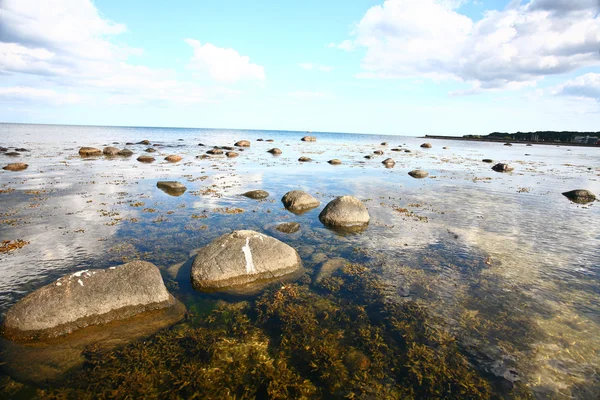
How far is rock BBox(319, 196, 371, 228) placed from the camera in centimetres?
1459

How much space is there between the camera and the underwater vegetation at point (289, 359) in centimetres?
551

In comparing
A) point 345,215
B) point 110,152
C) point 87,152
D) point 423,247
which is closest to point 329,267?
point 423,247

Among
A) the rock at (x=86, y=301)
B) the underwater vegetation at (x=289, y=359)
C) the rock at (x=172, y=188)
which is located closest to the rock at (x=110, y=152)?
the rock at (x=172, y=188)

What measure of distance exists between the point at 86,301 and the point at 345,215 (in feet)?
35.0

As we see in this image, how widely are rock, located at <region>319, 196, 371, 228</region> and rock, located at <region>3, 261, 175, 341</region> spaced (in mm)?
8564

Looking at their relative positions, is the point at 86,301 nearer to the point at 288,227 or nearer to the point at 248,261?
the point at 248,261

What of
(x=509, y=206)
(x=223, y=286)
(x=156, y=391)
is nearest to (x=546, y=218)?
(x=509, y=206)

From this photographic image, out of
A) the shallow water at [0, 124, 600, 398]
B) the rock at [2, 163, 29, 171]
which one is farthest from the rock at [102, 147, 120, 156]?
the shallow water at [0, 124, 600, 398]

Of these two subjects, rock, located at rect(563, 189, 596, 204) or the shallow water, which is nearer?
the shallow water

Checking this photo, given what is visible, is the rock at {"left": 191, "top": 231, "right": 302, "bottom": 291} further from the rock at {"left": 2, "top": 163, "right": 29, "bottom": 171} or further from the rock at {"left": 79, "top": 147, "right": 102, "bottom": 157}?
the rock at {"left": 79, "top": 147, "right": 102, "bottom": 157}

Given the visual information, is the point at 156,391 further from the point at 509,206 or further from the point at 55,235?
the point at 509,206

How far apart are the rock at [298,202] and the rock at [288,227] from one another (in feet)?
9.77

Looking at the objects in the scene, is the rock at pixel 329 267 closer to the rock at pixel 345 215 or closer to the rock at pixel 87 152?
the rock at pixel 345 215

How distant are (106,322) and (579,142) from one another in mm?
185023
